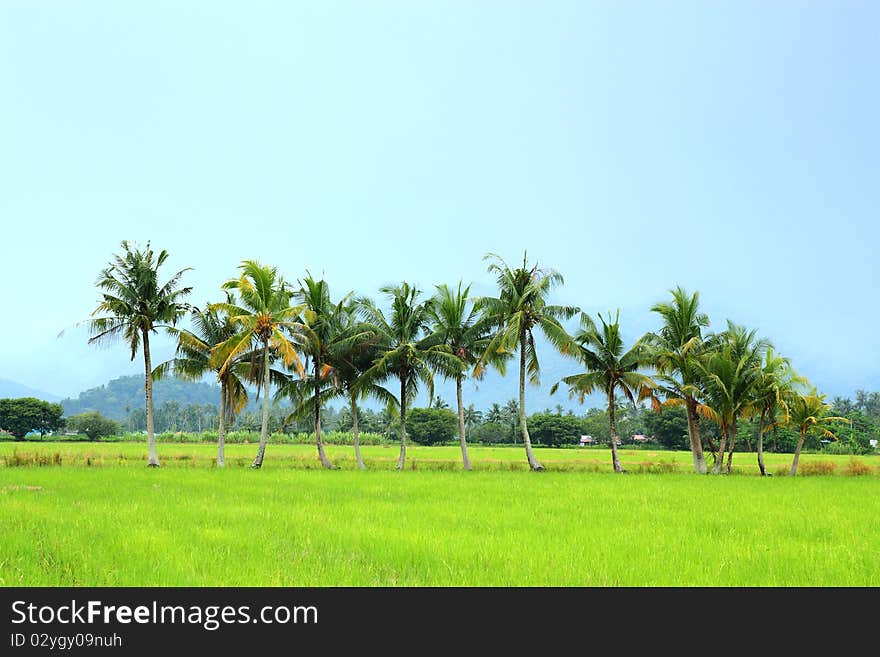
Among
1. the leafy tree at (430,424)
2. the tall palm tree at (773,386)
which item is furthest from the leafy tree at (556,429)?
the tall palm tree at (773,386)

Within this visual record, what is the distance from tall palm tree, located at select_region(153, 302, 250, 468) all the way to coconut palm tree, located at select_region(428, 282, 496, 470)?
29.9 ft

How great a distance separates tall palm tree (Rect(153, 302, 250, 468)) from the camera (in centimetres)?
2909

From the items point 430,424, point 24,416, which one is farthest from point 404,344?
point 24,416

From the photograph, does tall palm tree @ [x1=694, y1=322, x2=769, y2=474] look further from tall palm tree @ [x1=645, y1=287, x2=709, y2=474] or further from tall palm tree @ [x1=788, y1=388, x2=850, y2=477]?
tall palm tree @ [x1=788, y1=388, x2=850, y2=477]

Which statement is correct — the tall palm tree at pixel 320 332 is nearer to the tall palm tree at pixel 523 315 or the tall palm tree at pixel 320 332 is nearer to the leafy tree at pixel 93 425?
the tall palm tree at pixel 523 315

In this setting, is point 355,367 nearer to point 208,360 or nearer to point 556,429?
point 208,360

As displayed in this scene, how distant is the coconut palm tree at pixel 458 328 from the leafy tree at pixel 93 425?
206 feet

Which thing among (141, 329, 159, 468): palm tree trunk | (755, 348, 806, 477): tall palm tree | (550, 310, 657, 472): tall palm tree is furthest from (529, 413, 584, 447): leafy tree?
(141, 329, 159, 468): palm tree trunk

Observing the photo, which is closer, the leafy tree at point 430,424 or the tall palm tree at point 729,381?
the tall palm tree at point 729,381

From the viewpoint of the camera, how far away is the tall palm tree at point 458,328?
29.9 meters
